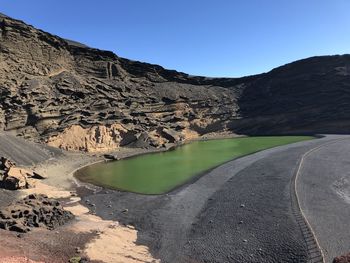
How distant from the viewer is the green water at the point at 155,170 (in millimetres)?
30969

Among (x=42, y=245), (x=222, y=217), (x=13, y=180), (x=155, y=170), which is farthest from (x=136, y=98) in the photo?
(x=42, y=245)

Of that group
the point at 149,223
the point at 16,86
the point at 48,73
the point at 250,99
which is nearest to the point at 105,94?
the point at 48,73

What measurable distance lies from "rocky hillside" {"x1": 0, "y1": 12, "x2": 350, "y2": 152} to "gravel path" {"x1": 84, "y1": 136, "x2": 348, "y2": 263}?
24.4 metres

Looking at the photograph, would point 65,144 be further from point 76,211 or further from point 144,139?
point 76,211

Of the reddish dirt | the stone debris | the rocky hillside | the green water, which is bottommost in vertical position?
the green water

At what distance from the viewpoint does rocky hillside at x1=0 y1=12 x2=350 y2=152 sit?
49.8m

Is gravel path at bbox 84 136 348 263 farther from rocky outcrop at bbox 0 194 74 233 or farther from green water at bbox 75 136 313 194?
rocky outcrop at bbox 0 194 74 233

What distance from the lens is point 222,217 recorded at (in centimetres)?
2027

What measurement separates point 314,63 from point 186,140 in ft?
111

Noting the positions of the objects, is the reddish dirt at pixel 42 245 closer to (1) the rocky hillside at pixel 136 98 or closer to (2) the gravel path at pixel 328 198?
(2) the gravel path at pixel 328 198

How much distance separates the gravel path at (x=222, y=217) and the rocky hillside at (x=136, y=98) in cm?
2436

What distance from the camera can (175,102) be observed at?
6944cm

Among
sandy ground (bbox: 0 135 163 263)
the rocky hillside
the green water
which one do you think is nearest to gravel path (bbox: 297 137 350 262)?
sandy ground (bbox: 0 135 163 263)

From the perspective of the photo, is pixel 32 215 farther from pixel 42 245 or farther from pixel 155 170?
pixel 155 170
